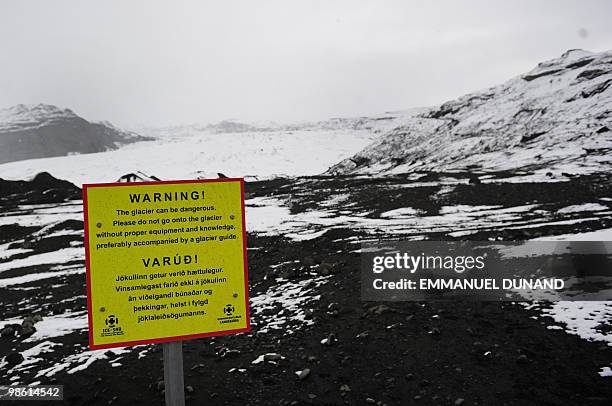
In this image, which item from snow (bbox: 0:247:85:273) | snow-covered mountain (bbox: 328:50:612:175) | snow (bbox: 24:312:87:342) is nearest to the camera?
snow (bbox: 24:312:87:342)

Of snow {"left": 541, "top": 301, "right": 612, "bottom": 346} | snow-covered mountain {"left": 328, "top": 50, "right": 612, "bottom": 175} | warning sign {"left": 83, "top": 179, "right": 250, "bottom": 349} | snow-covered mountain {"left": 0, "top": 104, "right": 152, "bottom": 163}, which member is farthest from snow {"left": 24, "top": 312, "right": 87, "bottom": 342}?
snow-covered mountain {"left": 0, "top": 104, "right": 152, "bottom": 163}

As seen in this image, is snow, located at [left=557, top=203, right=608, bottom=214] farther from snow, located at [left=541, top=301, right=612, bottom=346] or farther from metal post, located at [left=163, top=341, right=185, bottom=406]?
metal post, located at [left=163, top=341, right=185, bottom=406]

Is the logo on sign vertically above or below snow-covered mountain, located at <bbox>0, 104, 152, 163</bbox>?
below

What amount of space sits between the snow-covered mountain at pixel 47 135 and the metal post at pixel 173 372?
171211 mm

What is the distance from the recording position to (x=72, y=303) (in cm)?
→ 944

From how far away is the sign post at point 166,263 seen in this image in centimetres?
315

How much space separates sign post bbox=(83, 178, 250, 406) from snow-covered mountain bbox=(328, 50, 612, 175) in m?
28.8

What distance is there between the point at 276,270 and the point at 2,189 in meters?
36.0

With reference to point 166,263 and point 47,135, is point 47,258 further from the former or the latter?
point 47,135

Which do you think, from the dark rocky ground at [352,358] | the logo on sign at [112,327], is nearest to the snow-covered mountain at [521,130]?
the dark rocky ground at [352,358]

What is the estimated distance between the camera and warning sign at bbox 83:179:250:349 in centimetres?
315

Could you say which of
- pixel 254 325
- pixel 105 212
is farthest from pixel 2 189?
pixel 105 212

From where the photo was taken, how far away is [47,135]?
173 m

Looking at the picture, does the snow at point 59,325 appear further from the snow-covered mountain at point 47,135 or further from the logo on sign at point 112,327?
the snow-covered mountain at point 47,135
